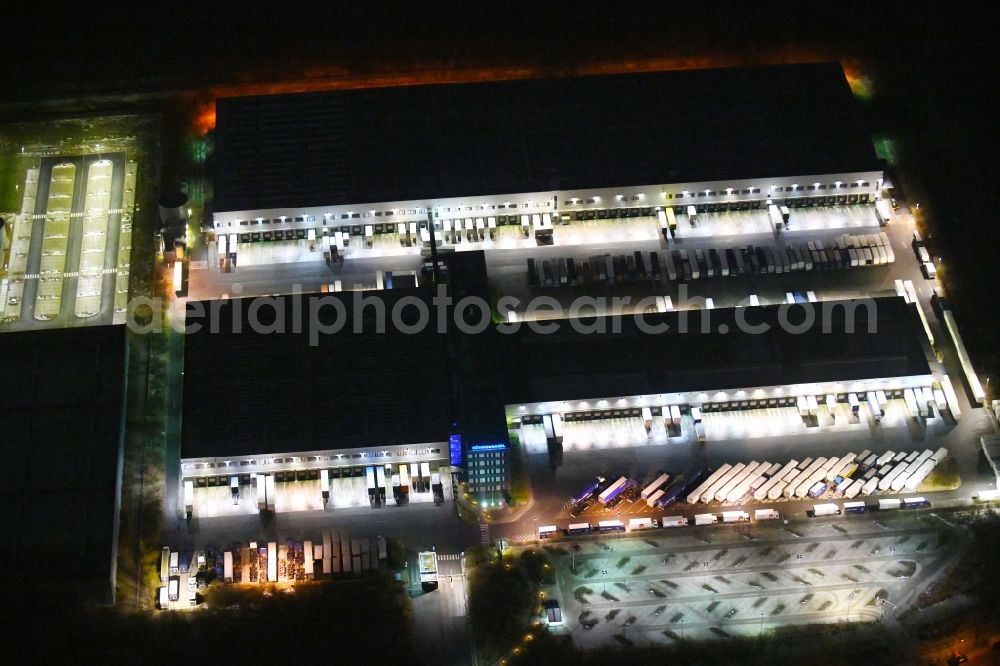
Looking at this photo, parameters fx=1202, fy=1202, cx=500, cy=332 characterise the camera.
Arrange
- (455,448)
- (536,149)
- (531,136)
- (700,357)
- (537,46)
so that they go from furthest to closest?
(537,46) → (531,136) → (536,149) → (700,357) → (455,448)

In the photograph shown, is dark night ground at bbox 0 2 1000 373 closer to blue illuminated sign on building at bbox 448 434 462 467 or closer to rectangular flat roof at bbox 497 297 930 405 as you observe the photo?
rectangular flat roof at bbox 497 297 930 405

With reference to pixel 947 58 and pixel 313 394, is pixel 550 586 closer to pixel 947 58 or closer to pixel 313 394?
pixel 313 394

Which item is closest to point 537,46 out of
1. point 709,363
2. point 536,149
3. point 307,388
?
point 536,149

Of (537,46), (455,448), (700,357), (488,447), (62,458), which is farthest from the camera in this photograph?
(537,46)

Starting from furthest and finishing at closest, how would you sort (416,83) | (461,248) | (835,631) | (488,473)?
A: (416,83) < (461,248) < (488,473) < (835,631)

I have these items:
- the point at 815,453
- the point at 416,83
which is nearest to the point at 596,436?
the point at 815,453

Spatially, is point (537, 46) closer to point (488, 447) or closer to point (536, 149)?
point (536, 149)

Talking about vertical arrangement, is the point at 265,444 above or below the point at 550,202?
below
